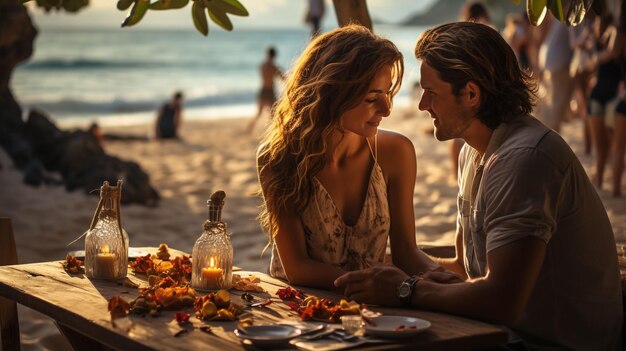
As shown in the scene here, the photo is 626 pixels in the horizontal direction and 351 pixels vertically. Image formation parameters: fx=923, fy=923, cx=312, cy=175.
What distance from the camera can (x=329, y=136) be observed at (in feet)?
10.7

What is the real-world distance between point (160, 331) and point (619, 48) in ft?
20.6

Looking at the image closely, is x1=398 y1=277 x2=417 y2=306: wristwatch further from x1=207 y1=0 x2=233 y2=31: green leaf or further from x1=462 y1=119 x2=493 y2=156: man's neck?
x1=207 y1=0 x2=233 y2=31: green leaf

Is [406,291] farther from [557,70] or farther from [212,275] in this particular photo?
[557,70]

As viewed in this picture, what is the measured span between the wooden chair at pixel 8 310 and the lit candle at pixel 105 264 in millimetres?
657

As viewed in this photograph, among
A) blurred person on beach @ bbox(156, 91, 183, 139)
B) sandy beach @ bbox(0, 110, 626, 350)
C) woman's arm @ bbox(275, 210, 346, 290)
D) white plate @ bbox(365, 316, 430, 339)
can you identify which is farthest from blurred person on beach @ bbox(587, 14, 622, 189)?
blurred person on beach @ bbox(156, 91, 183, 139)

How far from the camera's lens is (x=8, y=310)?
135 inches

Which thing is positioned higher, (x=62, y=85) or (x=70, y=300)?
(x=62, y=85)

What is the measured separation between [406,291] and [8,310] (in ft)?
5.43

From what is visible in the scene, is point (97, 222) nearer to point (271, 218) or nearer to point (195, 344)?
point (271, 218)

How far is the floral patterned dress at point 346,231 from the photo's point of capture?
10.5ft

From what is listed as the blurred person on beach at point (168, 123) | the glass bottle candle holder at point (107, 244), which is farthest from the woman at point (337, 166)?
the blurred person on beach at point (168, 123)

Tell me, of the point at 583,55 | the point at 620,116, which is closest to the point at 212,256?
the point at 620,116

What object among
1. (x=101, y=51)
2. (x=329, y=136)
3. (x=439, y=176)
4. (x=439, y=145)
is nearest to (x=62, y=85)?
(x=101, y=51)

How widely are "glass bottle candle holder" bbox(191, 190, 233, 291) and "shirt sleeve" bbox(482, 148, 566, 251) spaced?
78 cm
